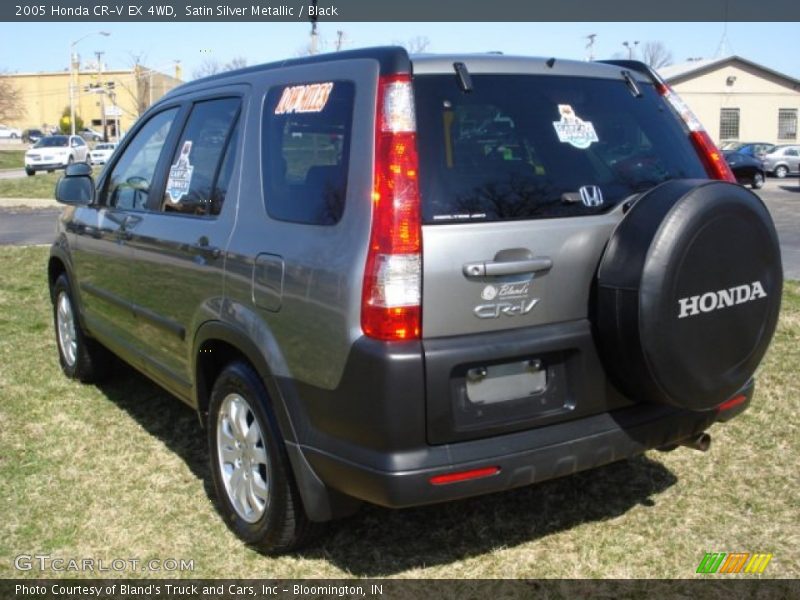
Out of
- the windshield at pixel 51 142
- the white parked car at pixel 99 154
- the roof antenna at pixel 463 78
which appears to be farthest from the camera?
the white parked car at pixel 99 154

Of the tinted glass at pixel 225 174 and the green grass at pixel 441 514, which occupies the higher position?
the tinted glass at pixel 225 174

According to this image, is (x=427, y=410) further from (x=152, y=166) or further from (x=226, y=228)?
(x=152, y=166)

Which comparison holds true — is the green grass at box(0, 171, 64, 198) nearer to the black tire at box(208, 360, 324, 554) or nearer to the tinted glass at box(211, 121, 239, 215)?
the tinted glass at box(211, 121, 239, 215)

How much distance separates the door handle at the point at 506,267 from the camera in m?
2.69

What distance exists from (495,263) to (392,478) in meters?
0.76

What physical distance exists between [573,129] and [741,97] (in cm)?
5042

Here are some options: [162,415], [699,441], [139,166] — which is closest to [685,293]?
[699,441]

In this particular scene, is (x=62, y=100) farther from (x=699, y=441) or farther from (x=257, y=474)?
(x=699, y=441)

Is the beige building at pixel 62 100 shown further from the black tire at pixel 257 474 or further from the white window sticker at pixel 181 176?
the black tire at pixel 257 474

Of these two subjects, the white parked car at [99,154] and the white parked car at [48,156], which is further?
the white parked car at [99,154]

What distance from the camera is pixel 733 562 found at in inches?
130

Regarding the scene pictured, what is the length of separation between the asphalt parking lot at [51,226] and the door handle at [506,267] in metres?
7.24

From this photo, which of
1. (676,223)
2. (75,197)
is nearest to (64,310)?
(75,197)

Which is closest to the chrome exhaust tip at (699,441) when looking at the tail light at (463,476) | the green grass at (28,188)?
the tail light at (463,476)
